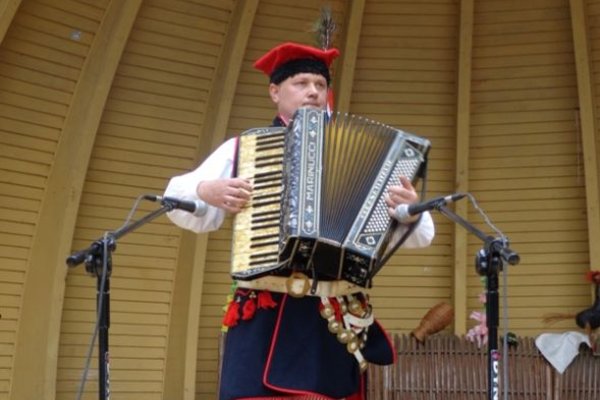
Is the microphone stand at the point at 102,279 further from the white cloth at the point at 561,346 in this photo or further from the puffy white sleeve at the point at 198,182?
the white cloth at the point at 561,346

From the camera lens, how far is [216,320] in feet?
24.5

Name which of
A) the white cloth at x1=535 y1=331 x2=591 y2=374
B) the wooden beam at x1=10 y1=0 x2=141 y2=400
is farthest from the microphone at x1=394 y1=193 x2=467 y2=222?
the wooden beam at x1=10 y1=0 x2=141 y2=400

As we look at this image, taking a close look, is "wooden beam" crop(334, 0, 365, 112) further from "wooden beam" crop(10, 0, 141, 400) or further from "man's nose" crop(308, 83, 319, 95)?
"man's nose" crop(308, 83, 319, 95)

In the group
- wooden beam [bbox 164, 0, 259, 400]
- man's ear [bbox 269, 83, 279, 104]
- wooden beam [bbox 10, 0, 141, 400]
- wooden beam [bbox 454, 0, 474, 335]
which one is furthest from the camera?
wooden beam [bbox 454, 0, 474, 335]

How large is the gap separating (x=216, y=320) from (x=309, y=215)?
14.6 feet

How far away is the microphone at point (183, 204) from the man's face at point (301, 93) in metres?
0.50

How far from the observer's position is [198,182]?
3447 mm

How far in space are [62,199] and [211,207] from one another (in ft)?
12.0

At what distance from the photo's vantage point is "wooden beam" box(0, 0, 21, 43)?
6012 millimetres

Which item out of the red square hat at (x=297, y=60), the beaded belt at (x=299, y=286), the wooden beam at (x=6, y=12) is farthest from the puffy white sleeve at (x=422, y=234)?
the wooden beam at (x=6, y=12)

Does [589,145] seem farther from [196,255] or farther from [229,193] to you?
[229,193]

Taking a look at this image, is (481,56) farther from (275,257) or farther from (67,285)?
(275,257)

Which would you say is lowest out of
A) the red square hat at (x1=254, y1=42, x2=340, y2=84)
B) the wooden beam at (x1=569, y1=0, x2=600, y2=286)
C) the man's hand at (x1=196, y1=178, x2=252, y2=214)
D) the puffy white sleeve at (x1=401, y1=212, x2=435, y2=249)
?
the puffy white sleeve at (x1=401, y1=212, x2=435, y2=249)

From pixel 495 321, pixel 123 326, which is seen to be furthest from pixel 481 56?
pixel 495 321
